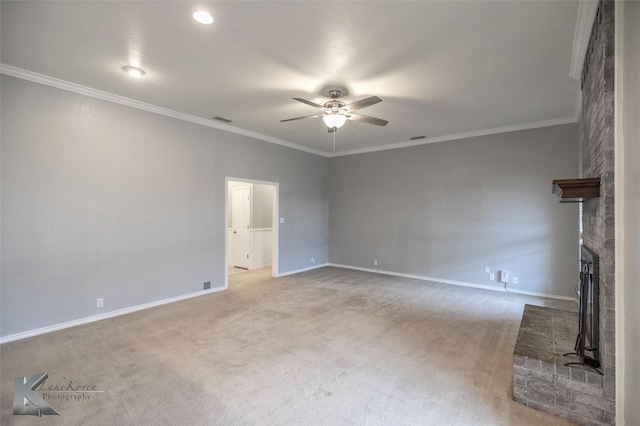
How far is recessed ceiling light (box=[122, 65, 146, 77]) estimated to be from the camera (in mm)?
3154

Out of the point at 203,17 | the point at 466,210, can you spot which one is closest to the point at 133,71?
the point at 203,17

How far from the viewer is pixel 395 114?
454cm

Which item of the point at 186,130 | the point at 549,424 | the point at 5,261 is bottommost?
the point at 549,424

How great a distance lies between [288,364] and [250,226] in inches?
188

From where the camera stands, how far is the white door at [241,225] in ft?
23.8

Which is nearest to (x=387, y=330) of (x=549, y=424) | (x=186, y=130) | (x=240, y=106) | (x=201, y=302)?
(x=549, y=424)

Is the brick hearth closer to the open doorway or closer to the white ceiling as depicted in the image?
the white ceiling

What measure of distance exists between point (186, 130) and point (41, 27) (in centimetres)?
234

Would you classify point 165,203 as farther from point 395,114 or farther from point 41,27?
point 395,114

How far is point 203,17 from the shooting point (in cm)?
230

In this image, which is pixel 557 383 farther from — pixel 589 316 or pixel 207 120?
pixel 207 120

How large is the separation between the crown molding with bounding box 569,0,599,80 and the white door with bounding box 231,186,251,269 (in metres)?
6.11

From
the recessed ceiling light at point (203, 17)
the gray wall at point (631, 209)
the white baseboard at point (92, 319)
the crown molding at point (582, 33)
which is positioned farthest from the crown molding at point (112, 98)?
the gray wall at point (631, 209)

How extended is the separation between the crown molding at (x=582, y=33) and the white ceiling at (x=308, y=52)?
0.21ft
